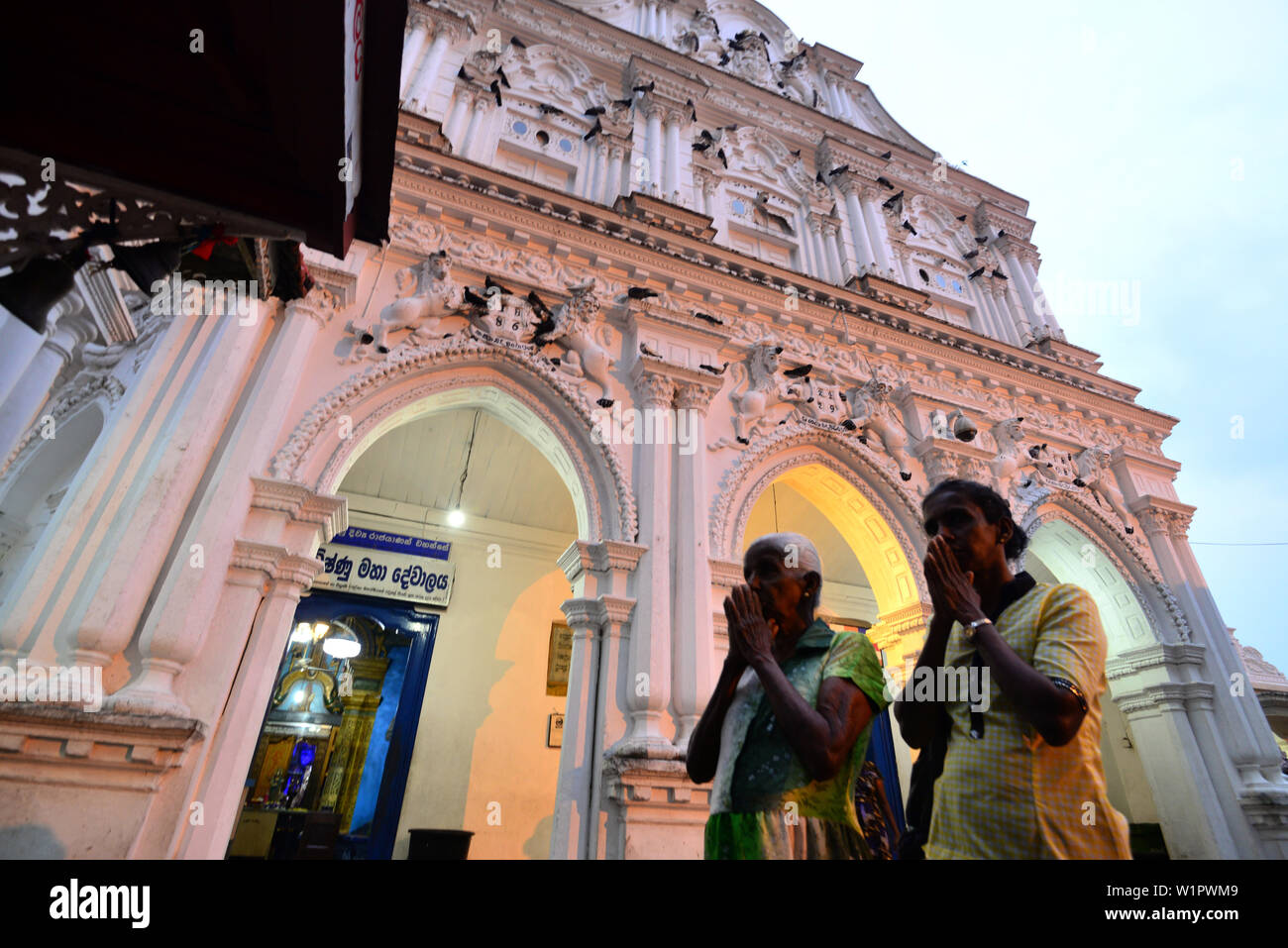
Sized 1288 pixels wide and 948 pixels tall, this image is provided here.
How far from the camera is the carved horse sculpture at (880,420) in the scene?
7.28 metres

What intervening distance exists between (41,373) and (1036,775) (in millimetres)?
4909

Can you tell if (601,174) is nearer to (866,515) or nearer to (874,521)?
(866,515)

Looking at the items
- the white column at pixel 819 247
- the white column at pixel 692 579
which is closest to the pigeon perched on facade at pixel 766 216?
the white column at pixel 819 247

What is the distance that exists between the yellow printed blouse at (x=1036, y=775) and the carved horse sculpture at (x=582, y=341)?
469cm

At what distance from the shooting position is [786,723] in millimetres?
1634

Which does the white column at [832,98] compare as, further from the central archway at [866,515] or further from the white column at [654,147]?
the central archway at [866,515]

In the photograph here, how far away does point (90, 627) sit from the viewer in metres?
3.64

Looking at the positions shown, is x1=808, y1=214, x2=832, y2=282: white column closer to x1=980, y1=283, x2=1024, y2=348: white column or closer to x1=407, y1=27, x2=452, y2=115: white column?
x1=980, y1=283, x2=1024, y2=348: white column

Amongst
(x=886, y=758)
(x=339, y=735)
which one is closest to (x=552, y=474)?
(x=339, y=735)

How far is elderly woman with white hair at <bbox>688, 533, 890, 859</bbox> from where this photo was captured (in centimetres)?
163

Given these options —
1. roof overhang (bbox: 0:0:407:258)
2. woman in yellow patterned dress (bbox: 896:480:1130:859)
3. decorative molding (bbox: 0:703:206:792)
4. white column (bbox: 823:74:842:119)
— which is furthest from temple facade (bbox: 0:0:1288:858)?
woman in yellow patterned dress (bbox: 896:480:1130:859)

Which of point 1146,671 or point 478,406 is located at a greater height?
point 478,406
